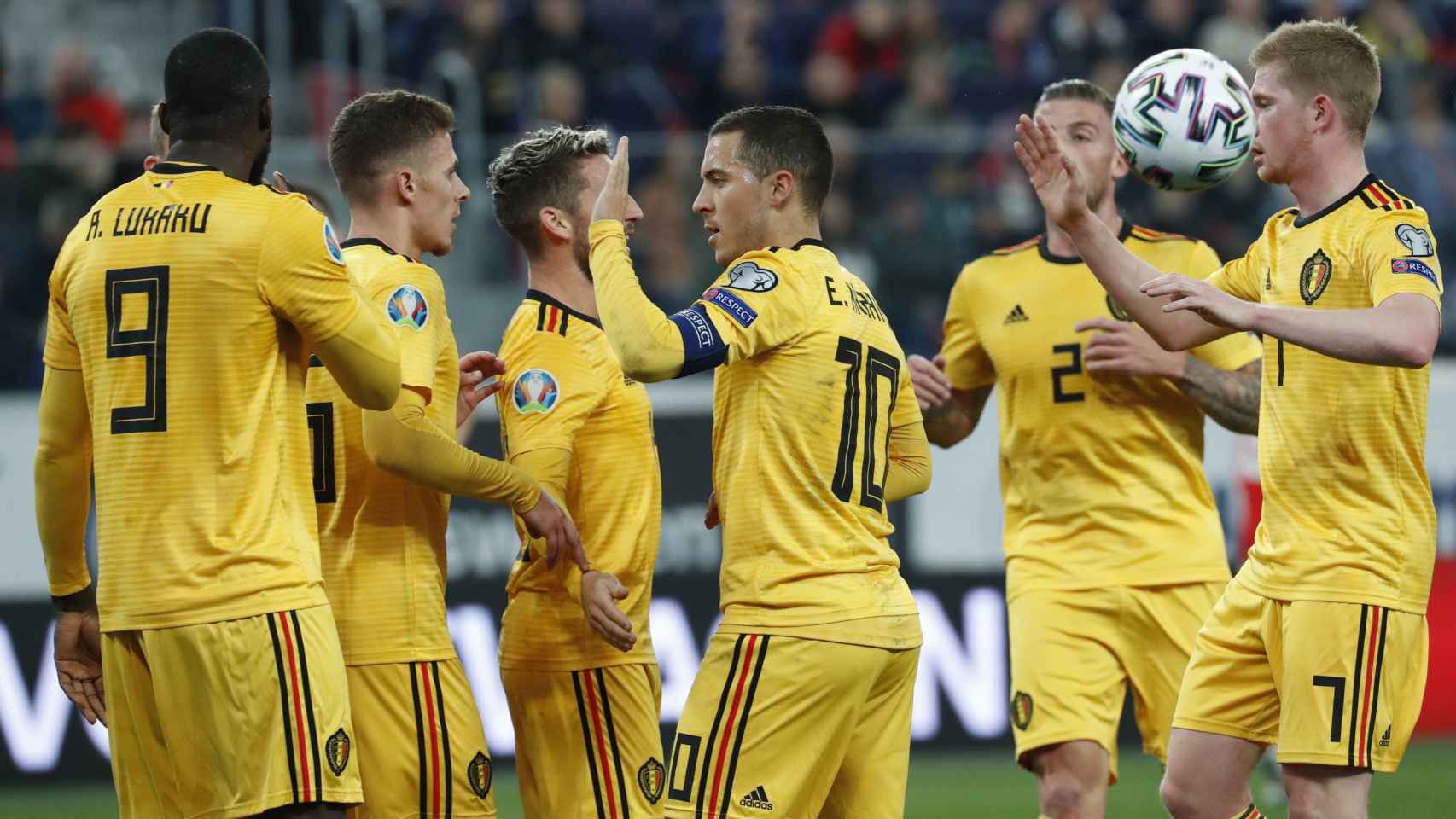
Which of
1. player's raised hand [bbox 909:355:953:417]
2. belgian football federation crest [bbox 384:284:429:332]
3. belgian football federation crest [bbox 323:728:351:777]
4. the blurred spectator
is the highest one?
the blurred spectator

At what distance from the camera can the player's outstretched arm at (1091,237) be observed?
5.13 m

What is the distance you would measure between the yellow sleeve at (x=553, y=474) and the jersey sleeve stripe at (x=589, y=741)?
0.80 ft

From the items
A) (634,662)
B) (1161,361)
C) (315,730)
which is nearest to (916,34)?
(1161,361)

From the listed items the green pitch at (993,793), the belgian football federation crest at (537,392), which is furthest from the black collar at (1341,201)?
the green pitch at (993,793)

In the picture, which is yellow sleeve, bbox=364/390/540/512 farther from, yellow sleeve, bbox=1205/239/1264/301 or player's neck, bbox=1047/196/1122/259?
player's neck, bbox=1047/196/1122/259

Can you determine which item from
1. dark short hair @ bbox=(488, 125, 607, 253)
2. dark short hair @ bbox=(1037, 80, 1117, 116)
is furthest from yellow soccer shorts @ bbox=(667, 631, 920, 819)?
dark short hair @ bbox=(1037, 80, 1117, 116)

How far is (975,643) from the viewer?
10438 millimetres

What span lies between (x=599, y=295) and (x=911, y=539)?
6189 millimetres

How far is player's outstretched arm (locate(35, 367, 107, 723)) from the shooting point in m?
4.62

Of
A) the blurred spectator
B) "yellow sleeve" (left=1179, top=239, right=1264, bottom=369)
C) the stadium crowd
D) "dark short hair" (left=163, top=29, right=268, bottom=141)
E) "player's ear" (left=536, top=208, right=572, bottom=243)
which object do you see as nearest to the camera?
"dark short hair" (left=163, top=29, right=268, bottom=141)

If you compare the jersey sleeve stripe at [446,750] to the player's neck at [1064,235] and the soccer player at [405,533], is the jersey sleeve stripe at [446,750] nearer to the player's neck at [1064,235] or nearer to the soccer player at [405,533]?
the soccer player at [405,533]

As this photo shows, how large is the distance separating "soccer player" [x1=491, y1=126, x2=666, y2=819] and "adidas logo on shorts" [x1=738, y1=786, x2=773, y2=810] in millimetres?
616

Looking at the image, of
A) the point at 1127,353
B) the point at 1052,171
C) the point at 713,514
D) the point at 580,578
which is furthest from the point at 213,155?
the point at 1127,353

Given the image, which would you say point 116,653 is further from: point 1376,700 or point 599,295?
point 1376,700
